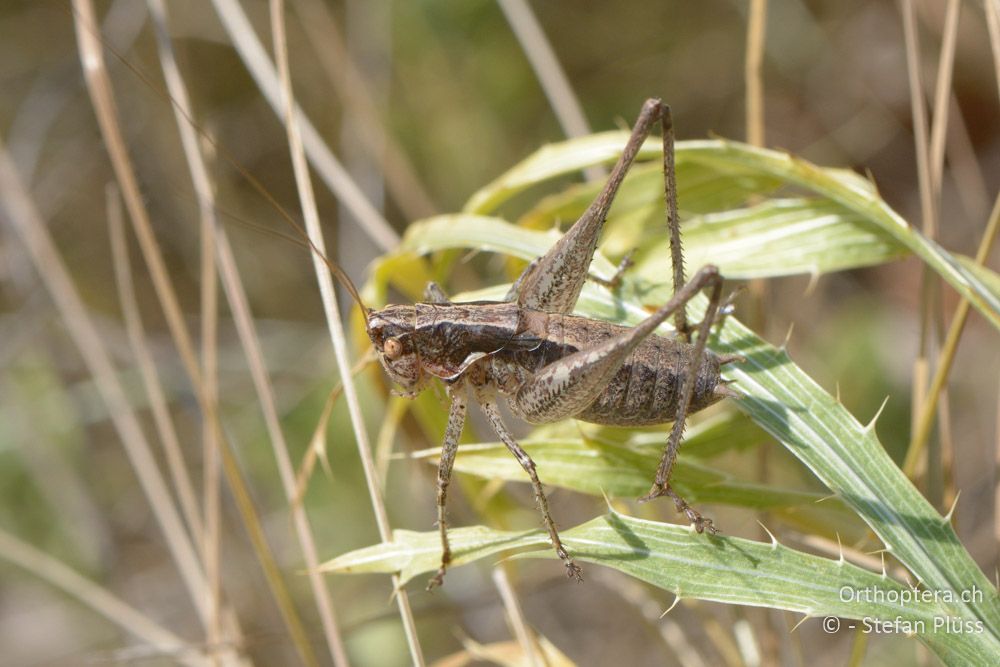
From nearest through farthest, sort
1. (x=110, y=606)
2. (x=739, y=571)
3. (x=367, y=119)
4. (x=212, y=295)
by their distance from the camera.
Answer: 1. (x=739, y=571)
2. (x=212, y=295)
3. (x=110, y=606)
4. (x=367, y=119)

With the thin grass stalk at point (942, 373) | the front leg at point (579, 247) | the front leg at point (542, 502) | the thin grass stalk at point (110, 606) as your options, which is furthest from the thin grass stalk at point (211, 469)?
the thin grass stalk at point (942, 373)

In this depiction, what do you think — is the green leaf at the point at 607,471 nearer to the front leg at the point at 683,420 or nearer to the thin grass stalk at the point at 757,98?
the front leg at the point at 683,420

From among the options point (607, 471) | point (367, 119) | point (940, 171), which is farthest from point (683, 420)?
point (367, 119)

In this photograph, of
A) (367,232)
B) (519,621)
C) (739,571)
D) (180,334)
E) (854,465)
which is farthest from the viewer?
(367,232)

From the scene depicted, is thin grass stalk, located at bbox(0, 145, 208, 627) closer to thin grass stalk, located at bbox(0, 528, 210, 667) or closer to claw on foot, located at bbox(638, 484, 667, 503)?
thin grass stalk, located at bbox(0, 528, 210, 667)

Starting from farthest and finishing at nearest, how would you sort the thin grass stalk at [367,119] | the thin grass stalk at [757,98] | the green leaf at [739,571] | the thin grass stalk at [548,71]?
1. the thin grass stalk at [367,119]
2. the thin grass stalk at [548,71]
3. the thin grass stalk at [757,98]
4. the green leaf at [739,571]

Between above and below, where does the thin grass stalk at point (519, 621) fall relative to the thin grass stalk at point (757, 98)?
below

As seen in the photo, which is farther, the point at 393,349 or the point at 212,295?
the point at 212,295

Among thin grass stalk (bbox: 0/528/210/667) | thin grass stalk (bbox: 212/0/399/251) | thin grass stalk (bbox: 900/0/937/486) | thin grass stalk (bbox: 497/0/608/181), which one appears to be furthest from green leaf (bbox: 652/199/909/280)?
thin grass stalk (bbox: 0/528/210/667)

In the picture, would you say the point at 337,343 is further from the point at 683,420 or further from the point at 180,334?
the point at 683,420
